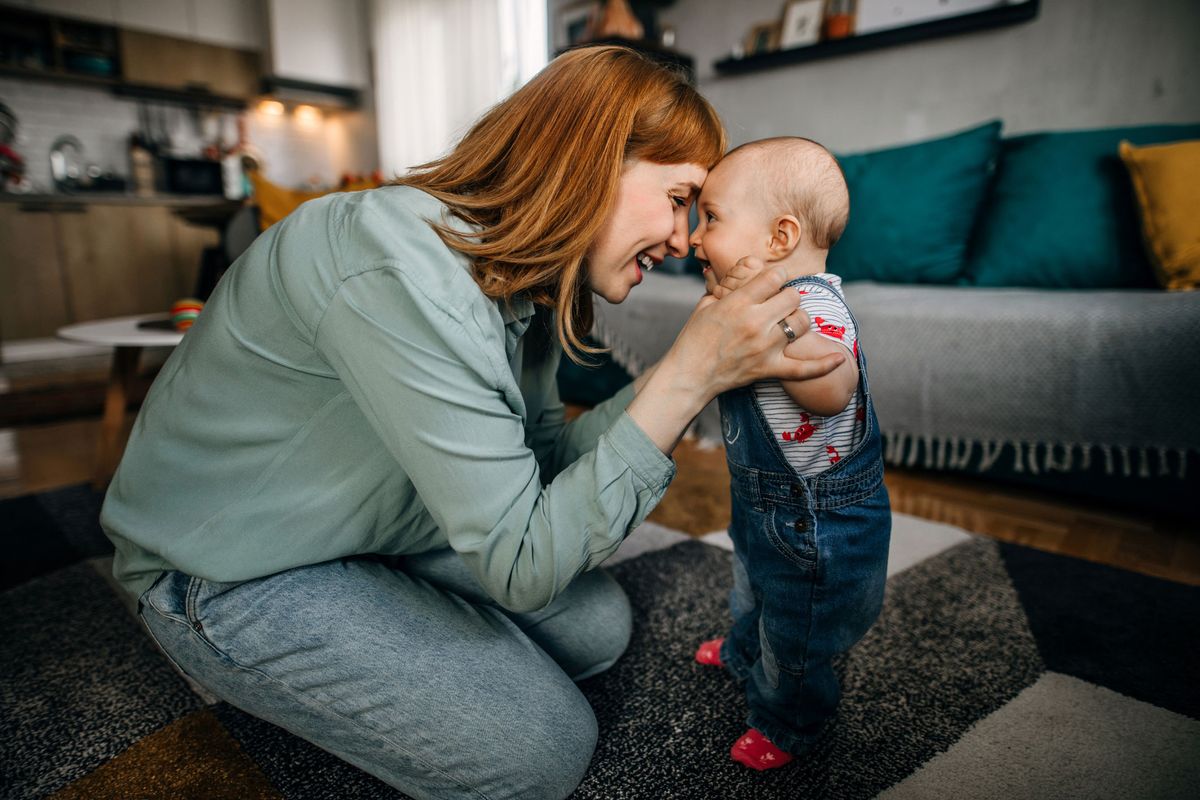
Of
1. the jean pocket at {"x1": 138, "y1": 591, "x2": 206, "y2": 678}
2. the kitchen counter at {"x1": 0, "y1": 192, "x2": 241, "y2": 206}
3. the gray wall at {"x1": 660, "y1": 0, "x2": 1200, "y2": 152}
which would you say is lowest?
the jean pocket at {"x1": 138, "y1": 591, "x2": 206, "y2": 678}

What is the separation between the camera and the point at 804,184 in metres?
0.83


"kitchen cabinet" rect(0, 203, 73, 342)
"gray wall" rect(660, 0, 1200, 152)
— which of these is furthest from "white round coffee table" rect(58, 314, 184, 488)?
"kitchen cabinet" rect(0, 203, 73, 342)

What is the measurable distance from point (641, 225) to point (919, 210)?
180 centimetres

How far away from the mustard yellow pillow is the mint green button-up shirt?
1696 mm

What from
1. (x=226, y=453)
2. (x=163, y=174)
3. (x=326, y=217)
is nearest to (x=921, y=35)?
(x=326, y=217)

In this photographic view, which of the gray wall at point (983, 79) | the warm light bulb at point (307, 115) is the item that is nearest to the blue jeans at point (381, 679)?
the gray wall at point (983, 79)

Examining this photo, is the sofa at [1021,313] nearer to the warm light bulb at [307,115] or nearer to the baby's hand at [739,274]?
the baby's hand at [739,274]

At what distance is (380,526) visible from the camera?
83 cm

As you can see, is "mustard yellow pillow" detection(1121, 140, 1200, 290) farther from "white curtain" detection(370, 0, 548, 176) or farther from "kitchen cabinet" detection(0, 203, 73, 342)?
"kitchen cabinet" detection(0, 203, 73, 342)

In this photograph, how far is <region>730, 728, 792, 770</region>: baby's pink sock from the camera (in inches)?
32.4

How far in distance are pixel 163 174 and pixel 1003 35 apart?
15.9 ft

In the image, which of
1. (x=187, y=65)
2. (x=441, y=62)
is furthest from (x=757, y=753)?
(x=187, y=65)

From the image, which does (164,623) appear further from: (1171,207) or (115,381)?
(1171,207)

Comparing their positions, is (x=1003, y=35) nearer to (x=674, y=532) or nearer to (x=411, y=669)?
(x=674, y=532)
